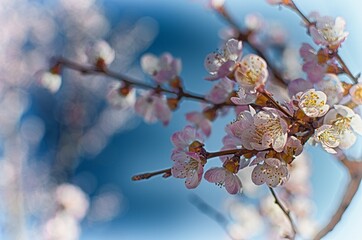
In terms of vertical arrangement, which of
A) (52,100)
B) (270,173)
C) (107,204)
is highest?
(270,173)

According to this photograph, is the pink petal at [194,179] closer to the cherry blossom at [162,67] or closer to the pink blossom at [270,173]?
the pink blossom at [270,173]

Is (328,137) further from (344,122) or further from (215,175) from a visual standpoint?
(215,175)

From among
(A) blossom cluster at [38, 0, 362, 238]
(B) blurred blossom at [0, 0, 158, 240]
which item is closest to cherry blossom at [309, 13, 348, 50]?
(A) blossom cluster at [38, 0, 362, 238]

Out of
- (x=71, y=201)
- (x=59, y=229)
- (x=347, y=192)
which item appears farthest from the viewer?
(x=71, y=201)

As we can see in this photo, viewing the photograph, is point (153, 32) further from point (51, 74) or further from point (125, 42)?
point (51, 74)

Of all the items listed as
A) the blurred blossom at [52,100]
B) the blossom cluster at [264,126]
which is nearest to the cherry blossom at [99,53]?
the blossom cluster at [264,126]

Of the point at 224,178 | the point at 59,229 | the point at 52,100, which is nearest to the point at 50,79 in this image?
the point at 224,178

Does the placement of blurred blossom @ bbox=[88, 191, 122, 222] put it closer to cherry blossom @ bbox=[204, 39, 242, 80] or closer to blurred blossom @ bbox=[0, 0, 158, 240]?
blurred blossom @ bbox=[0, 0, 158, 240]

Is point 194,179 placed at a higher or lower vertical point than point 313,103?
lower
